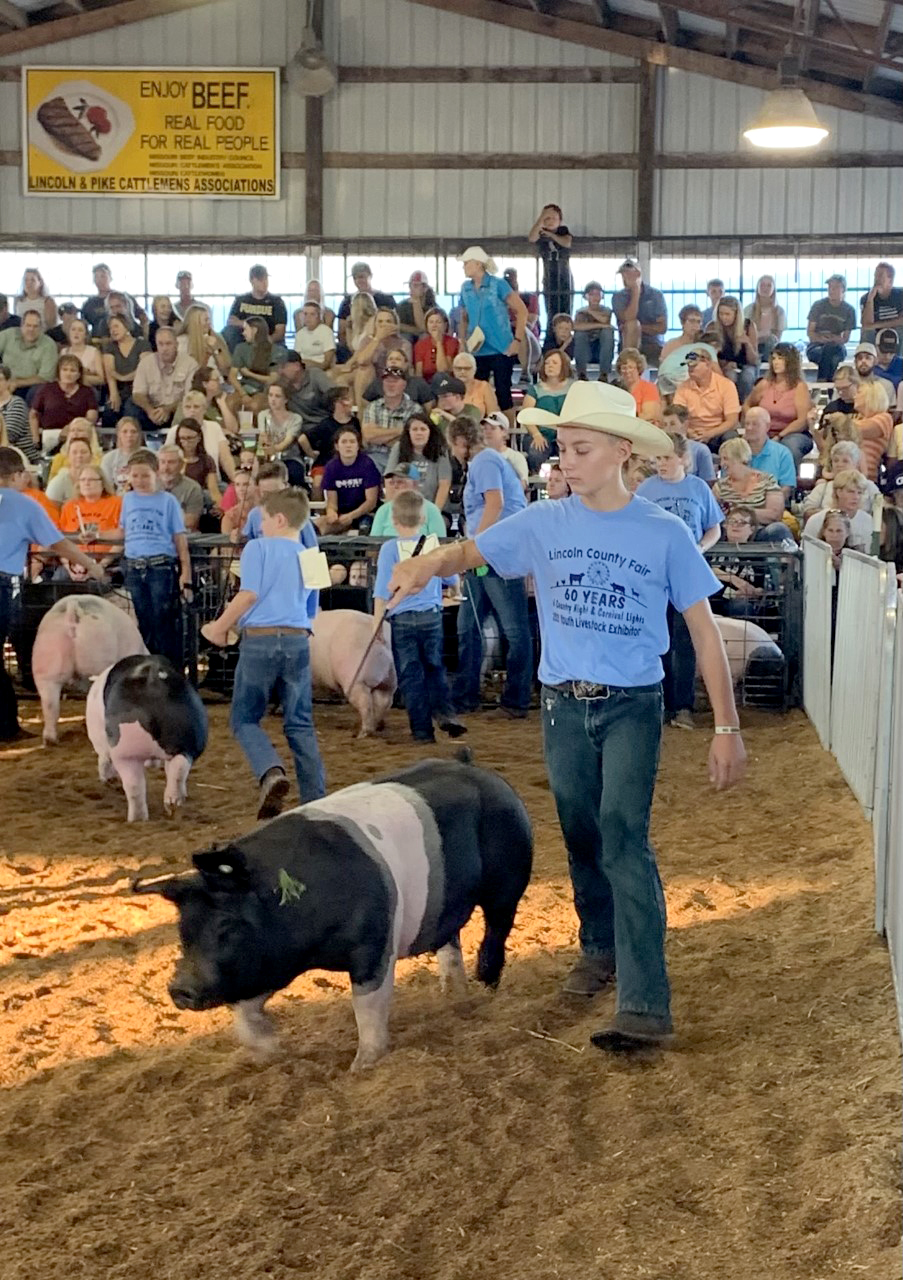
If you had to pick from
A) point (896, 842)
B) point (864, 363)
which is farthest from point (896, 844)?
point (864, 363)

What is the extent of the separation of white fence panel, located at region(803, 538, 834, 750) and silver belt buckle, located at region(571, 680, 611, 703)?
189 inches

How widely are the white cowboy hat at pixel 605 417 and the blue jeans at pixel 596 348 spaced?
39.8 ft

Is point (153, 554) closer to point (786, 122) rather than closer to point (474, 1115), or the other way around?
point (474, 1115)

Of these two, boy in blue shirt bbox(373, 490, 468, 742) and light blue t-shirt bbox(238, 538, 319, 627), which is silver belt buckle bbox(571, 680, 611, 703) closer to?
light blue t-shirt bbox(238, 538, 319, 627)

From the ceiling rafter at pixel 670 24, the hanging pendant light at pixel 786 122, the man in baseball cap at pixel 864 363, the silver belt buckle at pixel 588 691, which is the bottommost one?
Result: the silver belt buckle at pixel 588 691

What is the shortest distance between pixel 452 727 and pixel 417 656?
50 cm

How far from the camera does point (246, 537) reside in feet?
34.9

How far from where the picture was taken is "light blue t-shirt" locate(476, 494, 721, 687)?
14.5 feet

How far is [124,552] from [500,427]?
2.62 m

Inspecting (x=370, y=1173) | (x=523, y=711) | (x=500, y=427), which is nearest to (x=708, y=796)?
(x=523, y=711)

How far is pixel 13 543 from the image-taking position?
9.36 metres

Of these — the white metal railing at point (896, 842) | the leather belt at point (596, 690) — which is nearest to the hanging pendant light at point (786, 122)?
the white metal railing at point (896, 842)

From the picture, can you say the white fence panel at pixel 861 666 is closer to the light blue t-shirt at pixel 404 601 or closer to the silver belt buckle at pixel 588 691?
the silver belt buckle at pixel 588 691

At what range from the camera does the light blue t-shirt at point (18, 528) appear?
30.6 ft
